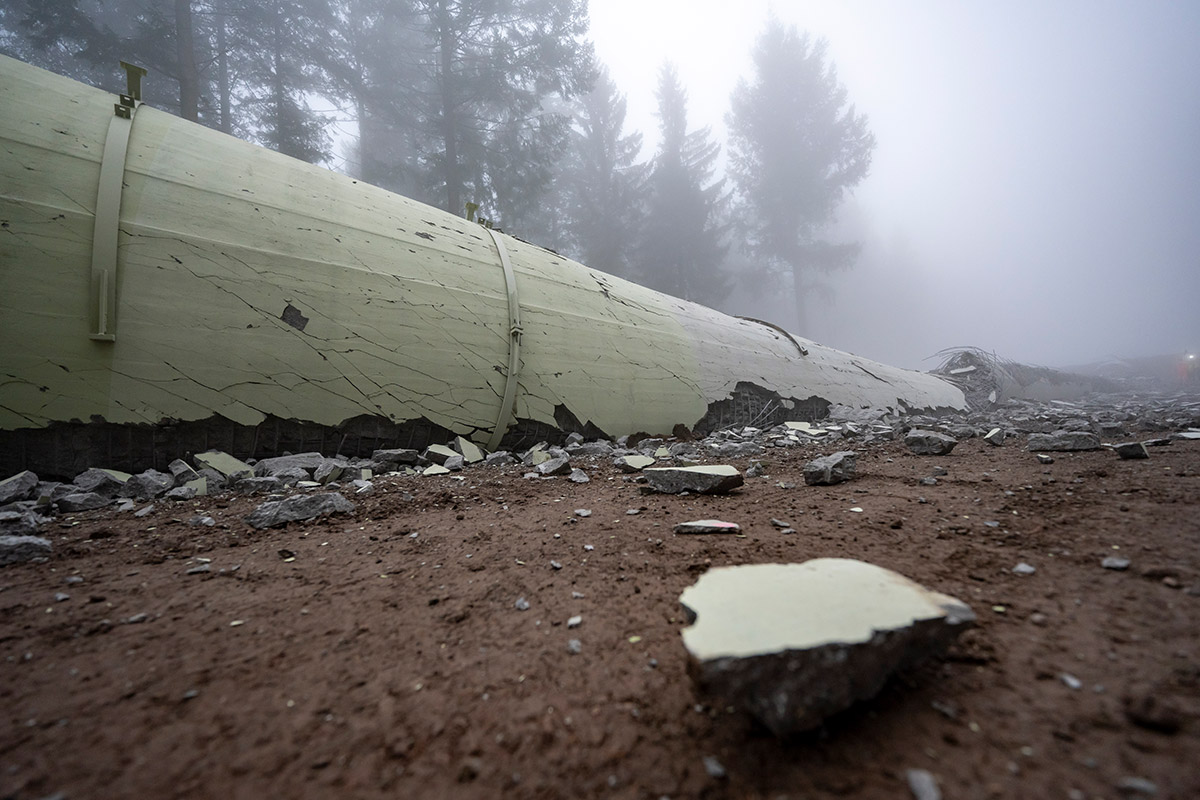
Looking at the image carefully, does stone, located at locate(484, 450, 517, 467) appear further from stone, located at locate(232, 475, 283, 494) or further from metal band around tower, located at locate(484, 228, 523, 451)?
stone, located at locate(232, 475, 283, 494)

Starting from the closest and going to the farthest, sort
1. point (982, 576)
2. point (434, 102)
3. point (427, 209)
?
point (982, 576), point (427, 209), point (434, 102)

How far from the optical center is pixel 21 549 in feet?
3.93

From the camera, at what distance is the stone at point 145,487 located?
5.82 feet

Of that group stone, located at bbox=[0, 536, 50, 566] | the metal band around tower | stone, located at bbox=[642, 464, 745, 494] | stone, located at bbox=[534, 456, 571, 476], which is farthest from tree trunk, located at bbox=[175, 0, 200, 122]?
stone, located at bbox=[642, 464, 745, 494]

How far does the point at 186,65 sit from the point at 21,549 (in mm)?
9401

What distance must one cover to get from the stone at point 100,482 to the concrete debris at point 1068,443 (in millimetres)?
4344

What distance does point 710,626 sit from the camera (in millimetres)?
657

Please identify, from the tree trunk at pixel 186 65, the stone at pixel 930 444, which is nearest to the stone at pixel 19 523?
the stone at pixel 930 444

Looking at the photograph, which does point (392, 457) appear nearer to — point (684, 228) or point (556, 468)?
point (556, 468)

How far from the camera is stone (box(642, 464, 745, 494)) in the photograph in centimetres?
184

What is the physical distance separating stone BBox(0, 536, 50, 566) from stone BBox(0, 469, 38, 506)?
2.03ft

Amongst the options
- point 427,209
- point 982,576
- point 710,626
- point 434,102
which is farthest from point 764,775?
point 434,102

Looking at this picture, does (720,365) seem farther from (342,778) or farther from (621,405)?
(342,778)

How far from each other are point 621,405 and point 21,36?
47.5 feet
